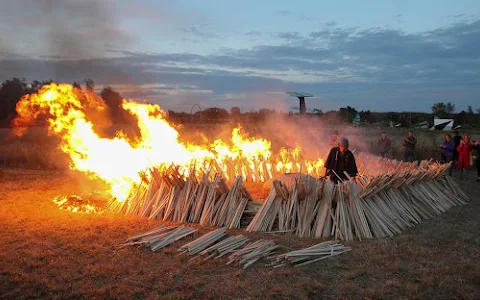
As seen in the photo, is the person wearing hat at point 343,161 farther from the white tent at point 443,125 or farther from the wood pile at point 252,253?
the white tent at point 443,125

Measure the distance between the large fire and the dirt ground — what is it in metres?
2.38

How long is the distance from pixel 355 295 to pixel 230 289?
1.46 meters

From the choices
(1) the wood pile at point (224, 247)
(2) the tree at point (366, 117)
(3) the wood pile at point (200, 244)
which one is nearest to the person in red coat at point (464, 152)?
(1) the wood pile at point (224, 247)

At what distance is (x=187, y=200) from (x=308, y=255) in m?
3.11

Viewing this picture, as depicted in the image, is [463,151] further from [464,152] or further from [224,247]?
[224,247]

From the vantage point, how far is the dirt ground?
4.75 metres

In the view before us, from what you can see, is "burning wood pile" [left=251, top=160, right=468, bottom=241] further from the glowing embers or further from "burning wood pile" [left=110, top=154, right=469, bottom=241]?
the glowing embers

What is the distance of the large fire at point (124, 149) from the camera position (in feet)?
32.3

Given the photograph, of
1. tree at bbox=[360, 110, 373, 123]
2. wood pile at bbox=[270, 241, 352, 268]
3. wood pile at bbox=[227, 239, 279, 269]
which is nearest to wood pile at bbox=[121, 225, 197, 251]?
wood pile at bbox=[227, 239, 279, 269]

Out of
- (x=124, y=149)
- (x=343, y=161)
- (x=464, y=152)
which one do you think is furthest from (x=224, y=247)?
(x=464, y=152)

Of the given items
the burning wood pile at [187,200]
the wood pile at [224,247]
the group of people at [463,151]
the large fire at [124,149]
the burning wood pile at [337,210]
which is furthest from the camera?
the group of people at [463,151]

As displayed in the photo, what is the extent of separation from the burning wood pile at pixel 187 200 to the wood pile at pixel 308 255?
1.84 metres

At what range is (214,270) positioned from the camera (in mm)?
5441

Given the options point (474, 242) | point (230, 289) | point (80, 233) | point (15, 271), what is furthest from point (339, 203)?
point (15, 271)
